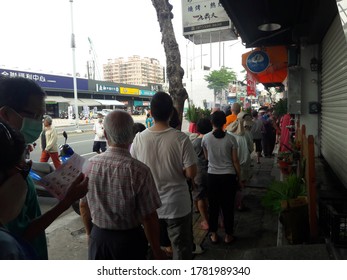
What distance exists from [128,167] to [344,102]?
395 cm

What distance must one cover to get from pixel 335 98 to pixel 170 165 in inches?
158

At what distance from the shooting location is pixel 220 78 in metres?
41.0

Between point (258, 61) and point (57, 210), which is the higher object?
point (258, 61)

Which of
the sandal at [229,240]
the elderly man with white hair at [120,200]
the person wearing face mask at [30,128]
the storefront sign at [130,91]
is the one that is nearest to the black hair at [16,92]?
the person wearing face mask at [30,128]

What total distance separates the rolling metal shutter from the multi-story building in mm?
90731

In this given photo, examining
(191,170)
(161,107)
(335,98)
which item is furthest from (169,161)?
(335,98)

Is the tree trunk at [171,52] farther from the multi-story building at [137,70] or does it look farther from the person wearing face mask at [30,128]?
the multi-story building at [137,70]

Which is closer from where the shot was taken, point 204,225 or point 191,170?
point 191,170

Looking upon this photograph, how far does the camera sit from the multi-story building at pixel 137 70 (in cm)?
9719

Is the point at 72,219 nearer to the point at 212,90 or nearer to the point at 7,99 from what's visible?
the point at 7,99

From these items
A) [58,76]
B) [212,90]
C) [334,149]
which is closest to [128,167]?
[334,149]

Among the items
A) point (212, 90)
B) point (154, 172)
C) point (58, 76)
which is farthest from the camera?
point (212, 90)

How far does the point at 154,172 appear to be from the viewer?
8.61ft

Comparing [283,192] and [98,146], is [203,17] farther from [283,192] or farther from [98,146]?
[283,192]
